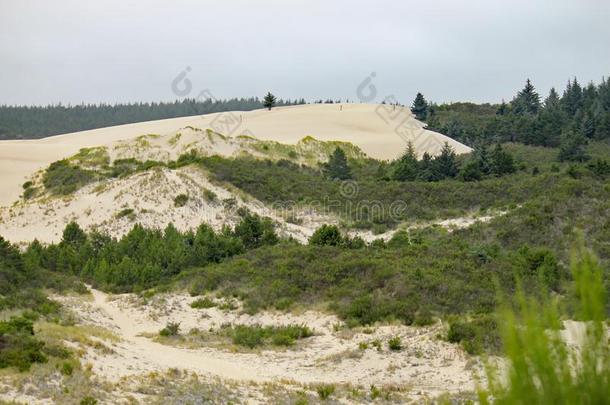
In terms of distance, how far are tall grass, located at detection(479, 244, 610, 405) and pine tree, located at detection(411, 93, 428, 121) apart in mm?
77431

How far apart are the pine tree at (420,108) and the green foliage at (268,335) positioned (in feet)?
208

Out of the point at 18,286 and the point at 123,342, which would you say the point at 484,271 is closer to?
the point at 123,342

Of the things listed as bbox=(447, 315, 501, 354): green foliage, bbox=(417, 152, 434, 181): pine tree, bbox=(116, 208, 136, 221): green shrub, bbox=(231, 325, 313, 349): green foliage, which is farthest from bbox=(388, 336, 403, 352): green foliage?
bbox=(417, 152, 434, 181): pine tree

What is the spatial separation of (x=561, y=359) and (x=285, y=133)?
64998 millimetres

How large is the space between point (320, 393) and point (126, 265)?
49.4ft

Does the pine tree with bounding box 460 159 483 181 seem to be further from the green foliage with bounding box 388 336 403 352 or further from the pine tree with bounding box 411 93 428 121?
the pine tree with bounding box 411 93 428 121

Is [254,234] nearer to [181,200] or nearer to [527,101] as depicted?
[181,200]

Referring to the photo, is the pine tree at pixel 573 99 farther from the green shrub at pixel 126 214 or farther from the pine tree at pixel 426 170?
the green shrub at pixel 126 214

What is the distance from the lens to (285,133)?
220ft

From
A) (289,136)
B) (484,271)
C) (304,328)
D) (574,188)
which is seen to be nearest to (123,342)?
(304,328)

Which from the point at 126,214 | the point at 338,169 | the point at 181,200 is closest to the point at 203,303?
the point at 126,214

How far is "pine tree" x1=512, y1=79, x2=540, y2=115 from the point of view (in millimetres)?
77875

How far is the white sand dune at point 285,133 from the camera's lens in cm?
5758

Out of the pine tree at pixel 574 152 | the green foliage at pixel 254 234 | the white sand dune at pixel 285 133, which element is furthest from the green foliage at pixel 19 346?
the pine tree at pixel 574 152
